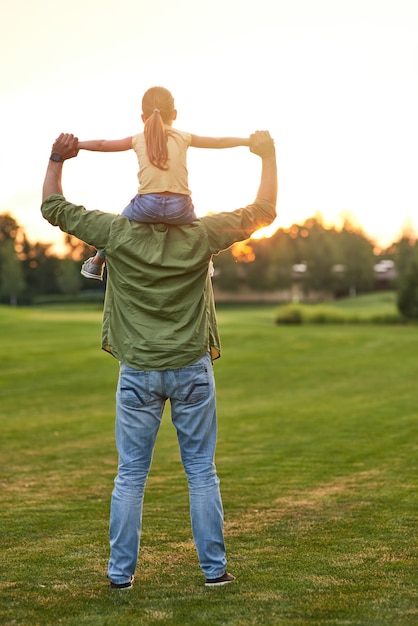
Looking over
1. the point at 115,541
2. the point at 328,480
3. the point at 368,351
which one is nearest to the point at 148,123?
the point at 115,541

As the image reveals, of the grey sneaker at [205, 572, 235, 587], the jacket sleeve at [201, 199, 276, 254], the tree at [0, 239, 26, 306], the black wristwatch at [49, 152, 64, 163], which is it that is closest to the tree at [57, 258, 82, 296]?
the tree at [0, 239, 26, 306]

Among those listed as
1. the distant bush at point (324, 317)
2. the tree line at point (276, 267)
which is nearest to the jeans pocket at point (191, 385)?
the distant bush at point (324, 317)

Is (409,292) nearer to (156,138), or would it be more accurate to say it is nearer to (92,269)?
(92,269)

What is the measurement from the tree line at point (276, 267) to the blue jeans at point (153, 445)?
75.4 metres

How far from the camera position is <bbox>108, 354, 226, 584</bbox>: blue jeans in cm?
433

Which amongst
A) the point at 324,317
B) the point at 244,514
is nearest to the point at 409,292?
the point at 324,317

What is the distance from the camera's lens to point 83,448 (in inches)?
504

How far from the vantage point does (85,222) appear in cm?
435

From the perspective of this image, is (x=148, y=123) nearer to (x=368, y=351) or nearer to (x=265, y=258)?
(x=368, y=351)

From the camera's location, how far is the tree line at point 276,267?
Answer: 86.9m

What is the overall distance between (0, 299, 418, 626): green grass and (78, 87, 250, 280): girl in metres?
1.75

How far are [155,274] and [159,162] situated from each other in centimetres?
54

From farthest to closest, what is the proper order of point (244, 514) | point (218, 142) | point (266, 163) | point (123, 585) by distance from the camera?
1. point (244, 514)
2. point (266, 163)
3. point (218, 142)
4. point (123, 585)

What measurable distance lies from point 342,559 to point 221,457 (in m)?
6.53
